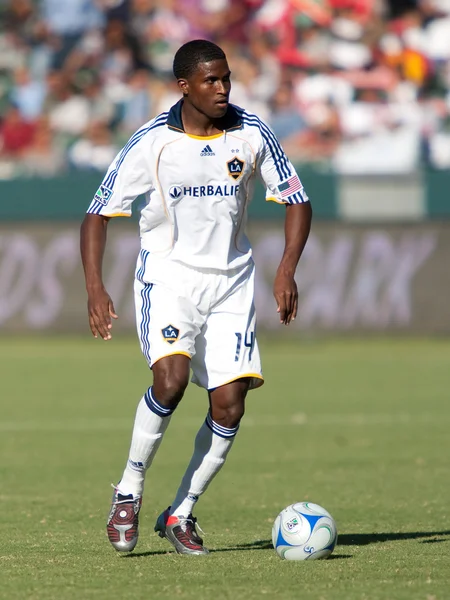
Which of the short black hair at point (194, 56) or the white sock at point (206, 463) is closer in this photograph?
the short black hair at point (194, 56)

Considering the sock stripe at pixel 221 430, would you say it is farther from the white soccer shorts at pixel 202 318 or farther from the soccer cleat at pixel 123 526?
the soccer cleat at pixel 123 526

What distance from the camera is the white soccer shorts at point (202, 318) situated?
5426mm

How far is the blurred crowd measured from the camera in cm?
1969

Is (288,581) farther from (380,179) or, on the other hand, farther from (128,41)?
(128,41)

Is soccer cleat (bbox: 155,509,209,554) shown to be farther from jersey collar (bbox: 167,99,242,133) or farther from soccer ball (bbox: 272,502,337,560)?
jersey collar (bbox: 167,99,242,133)

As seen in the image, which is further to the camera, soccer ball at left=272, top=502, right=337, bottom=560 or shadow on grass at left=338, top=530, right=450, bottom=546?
shadow on grass at left=338, top=530, right=450, bottom=546

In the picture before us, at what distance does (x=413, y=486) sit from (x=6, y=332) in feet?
39.3

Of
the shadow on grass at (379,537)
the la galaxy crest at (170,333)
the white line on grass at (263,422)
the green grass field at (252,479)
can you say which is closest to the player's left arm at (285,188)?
the la galaxy crest at (170,333)

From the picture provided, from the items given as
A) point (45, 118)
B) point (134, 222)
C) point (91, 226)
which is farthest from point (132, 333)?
point (91, 226)

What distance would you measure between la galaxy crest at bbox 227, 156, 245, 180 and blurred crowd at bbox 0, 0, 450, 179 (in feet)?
44.4

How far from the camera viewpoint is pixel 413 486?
304 inches

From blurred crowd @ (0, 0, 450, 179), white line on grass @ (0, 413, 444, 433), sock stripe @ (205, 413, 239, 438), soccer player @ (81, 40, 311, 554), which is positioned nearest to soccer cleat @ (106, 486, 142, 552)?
soccer player @ (81, 40, 311, 554)

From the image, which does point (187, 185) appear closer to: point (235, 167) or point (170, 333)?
point (235, 167)

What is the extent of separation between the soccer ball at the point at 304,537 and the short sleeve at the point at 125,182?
1.56 metres
